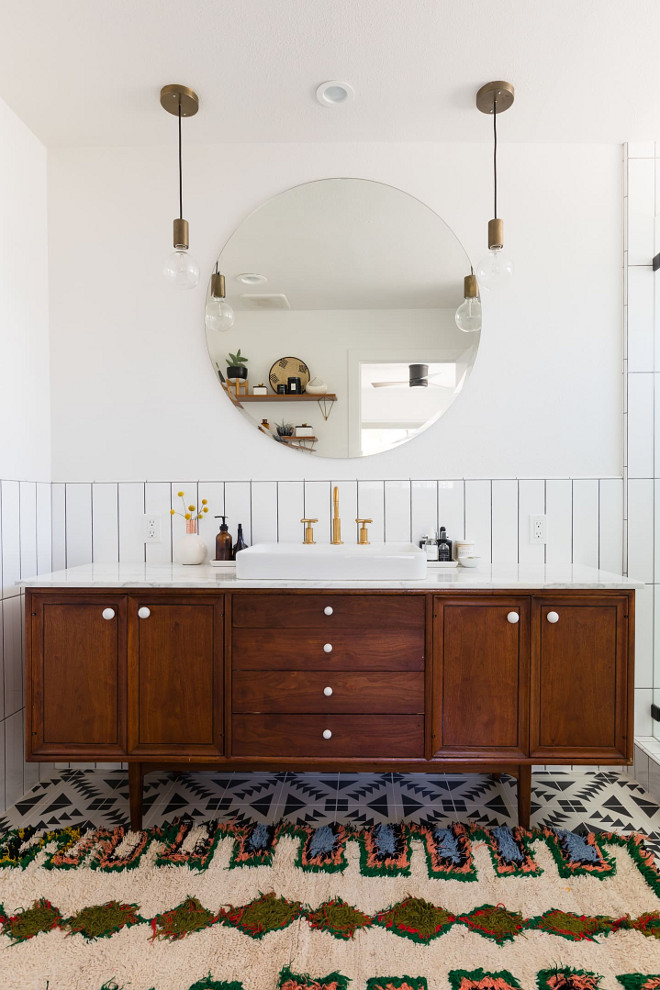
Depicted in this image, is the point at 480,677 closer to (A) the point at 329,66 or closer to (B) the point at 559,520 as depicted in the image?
(B) the point at 559,520

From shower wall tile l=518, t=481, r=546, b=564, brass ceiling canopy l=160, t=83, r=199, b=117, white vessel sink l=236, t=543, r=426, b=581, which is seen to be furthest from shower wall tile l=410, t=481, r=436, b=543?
brass ceiling canopy l=160, t=83, r=199, b=117

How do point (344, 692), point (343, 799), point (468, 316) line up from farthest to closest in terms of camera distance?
point (468, 316) < point (343, 799) < point (344, 692)

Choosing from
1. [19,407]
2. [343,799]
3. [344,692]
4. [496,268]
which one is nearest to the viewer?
[344,692]

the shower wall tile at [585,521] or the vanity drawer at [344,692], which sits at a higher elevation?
the shower wall tile at [585,521]

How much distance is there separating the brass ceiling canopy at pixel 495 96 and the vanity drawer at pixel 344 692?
1972 millimetres

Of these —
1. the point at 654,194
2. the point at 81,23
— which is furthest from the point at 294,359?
the point at 654,194

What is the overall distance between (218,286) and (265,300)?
7.7 inches

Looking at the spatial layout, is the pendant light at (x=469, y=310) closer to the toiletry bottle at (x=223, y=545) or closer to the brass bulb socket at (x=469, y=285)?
the brass bulb socket at (x=469, y=285)

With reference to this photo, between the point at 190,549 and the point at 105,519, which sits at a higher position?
the point at 105,519

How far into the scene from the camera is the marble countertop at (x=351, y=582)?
1.87 m

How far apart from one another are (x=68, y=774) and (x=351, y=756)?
1257 mm

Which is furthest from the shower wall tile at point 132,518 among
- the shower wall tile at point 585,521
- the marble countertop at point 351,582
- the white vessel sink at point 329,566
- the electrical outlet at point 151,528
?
the shower wall tile at point 585,521

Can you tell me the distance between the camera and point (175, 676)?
75.2 inches

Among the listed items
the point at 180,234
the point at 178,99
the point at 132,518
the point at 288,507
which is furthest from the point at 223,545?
the point at 178,99
